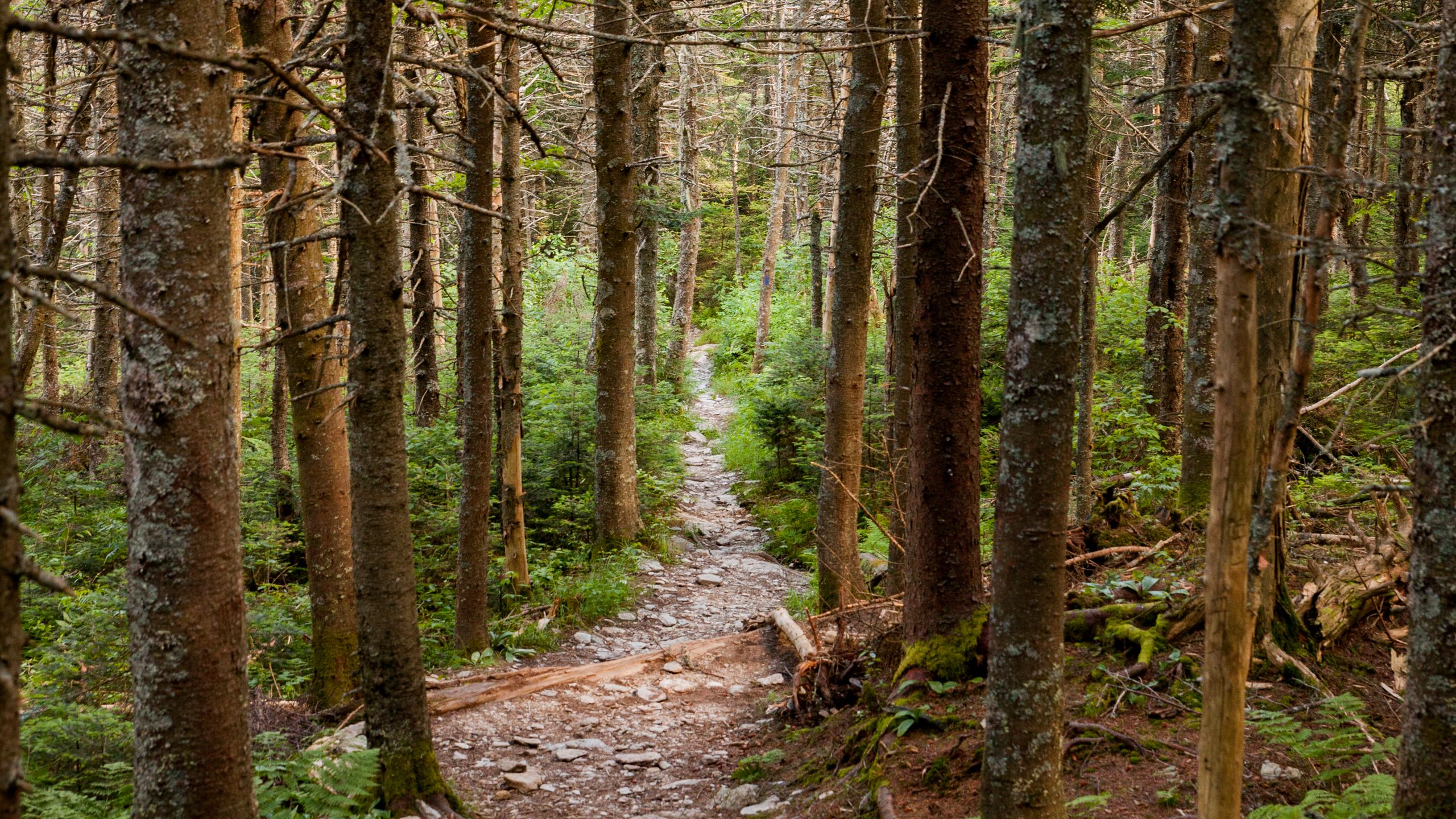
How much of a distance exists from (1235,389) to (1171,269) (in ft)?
38.0

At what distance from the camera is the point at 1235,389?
2766mm

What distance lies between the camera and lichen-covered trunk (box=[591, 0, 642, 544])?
10688 millimetres

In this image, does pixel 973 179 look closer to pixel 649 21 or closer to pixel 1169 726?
pixel 1169 726

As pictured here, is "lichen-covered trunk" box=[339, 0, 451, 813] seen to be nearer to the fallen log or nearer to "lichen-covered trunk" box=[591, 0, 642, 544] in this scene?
→ the fallen log

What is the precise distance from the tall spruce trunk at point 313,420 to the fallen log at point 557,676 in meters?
0.79

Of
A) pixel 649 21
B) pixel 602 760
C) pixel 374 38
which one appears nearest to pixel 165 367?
pixel 374 38

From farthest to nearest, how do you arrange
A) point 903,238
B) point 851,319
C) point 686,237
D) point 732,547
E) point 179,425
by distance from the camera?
point 686,237 → point 732,547 → point 851,319 → point 903,238 → point 179,425

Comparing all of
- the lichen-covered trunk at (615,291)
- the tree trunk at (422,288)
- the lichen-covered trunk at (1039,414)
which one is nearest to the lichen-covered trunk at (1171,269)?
the lichen-covered trunk at (615,291)

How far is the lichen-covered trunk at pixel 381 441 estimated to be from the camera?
463cm

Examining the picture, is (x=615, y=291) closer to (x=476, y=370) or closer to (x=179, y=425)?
(x=476, y=370)

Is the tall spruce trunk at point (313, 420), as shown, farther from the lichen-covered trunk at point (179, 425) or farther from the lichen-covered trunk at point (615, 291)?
the lichen-covered trunk at point (615, 291)

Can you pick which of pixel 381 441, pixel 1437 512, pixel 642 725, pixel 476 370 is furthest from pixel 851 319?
pixel 1437 512

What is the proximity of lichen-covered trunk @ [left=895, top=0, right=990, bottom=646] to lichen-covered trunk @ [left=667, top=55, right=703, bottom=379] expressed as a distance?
16.5 m

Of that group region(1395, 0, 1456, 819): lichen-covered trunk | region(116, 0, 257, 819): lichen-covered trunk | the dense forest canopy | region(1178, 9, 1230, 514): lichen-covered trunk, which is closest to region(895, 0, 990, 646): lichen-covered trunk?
the dense forest canopy
